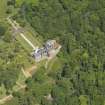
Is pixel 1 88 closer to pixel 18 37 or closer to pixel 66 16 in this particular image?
pixel 18 37

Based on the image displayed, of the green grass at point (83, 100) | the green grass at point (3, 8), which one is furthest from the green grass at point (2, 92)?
the green grass at point (3, 8)

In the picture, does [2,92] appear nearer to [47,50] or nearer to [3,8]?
[47,50]

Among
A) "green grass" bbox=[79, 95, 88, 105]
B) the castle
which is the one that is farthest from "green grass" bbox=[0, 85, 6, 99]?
"green grass" bbox=[79, 95, 88, 105]

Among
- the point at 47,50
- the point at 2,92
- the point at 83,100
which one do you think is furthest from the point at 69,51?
the point at 2,92

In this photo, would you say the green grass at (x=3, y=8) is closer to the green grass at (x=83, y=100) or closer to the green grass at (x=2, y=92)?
the green grass at (x=2, y=92)

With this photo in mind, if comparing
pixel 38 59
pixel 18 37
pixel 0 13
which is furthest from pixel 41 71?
pixel 0 13

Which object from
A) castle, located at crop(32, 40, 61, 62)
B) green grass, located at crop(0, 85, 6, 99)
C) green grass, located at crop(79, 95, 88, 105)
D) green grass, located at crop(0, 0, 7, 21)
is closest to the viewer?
green grass, located at crop(0, 85, 6, 99)

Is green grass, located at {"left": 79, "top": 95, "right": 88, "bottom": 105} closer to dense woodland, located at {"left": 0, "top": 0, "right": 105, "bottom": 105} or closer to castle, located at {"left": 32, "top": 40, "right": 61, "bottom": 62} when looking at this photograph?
dense woodland, located at {"left": 0, "top": 0, "right": 105, "bottom": 105}

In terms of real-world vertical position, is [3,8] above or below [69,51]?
above
